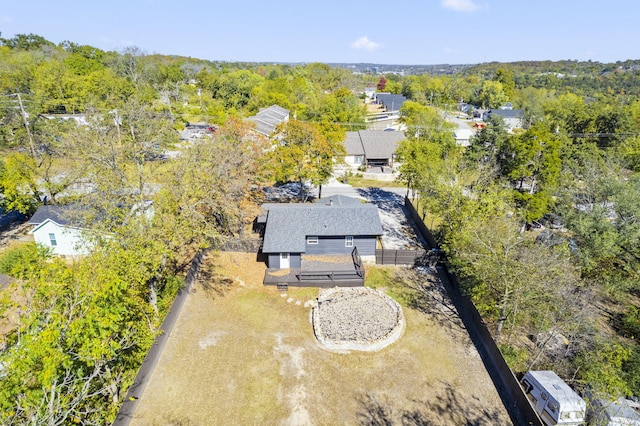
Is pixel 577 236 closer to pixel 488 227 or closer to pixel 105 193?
pixel 488 227

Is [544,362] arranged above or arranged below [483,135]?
below

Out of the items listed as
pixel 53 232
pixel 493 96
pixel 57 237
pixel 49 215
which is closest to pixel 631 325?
pixel 57 237

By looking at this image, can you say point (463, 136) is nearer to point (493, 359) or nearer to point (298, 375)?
point (493, 359)

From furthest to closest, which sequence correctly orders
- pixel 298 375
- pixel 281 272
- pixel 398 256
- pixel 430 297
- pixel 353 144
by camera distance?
pixel 353 144 → pixel 398 256 → pixel 281 272 → pixel 430 297 → pixel 298 375

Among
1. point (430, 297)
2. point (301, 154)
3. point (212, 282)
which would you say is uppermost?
point (301, 154)

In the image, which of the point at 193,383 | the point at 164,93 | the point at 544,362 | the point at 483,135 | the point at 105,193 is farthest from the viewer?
the point at 164,93

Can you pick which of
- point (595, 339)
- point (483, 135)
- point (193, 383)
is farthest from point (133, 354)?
point (483, 135)

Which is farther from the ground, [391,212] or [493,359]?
[391,212]
